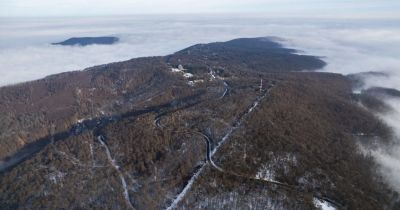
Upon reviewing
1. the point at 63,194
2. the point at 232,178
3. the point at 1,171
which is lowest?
the point at 1,171

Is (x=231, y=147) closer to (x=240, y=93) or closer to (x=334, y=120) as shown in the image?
(x=240, y=93)

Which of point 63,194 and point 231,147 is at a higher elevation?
point 231,147

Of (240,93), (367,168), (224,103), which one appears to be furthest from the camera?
(240,93)

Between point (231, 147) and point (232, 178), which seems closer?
point (232, 178)

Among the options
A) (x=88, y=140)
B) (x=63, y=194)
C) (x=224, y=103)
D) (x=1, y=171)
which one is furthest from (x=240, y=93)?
(x=1, y=171)

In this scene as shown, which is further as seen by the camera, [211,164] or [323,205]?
[211,164]

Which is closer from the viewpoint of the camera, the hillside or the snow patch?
the snow patch

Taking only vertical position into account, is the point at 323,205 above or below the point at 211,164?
below

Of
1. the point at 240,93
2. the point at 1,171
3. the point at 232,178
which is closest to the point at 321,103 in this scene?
the point at 240,93

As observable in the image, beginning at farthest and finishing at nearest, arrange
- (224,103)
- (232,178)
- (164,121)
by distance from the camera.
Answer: (224,103)
(164,121)
(232,178)

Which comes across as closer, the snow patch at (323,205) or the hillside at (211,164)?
the snow patch at (323,205)
